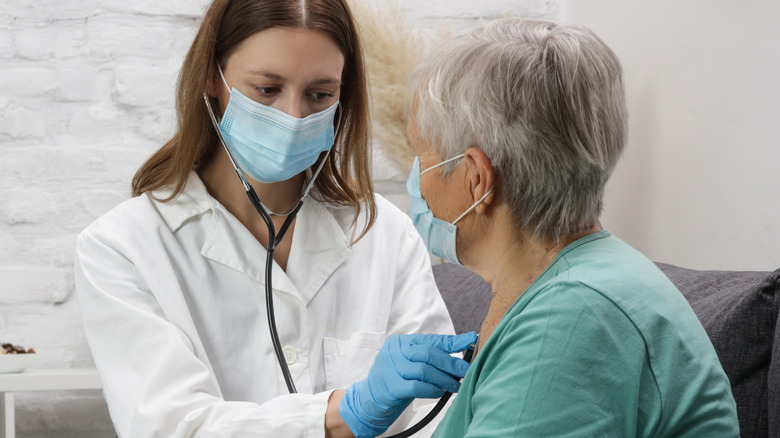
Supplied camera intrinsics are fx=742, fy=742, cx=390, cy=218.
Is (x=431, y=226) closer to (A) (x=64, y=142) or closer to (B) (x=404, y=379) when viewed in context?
(B) (x=404, y=379)

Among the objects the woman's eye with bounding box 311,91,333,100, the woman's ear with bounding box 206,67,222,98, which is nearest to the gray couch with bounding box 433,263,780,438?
the woman's eye with bounding box 311,91,333,100

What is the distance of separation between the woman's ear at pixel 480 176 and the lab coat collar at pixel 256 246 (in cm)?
47

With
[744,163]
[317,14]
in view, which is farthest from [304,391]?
[744,163]

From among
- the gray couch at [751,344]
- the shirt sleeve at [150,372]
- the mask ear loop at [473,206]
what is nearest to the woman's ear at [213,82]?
the shirt sleeve at [150,372]

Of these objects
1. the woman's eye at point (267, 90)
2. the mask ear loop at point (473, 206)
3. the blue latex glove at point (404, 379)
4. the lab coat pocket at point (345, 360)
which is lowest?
the lab coat pocket at point (345, 360)

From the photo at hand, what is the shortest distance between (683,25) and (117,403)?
142cm

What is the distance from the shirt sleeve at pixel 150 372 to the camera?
1098mm

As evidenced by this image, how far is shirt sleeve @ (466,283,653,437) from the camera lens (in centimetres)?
73

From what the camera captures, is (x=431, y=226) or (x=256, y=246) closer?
(x=431, y=226)

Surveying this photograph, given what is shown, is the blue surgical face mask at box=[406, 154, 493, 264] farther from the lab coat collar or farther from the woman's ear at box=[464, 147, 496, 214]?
the lab coat collar

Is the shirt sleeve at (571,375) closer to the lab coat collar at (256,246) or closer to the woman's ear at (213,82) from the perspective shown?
the lab coat collar at (256,246)

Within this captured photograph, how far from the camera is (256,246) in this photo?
132 centimetres

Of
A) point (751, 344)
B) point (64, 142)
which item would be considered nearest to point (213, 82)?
point (751, 344)

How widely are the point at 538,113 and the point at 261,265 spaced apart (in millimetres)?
622
